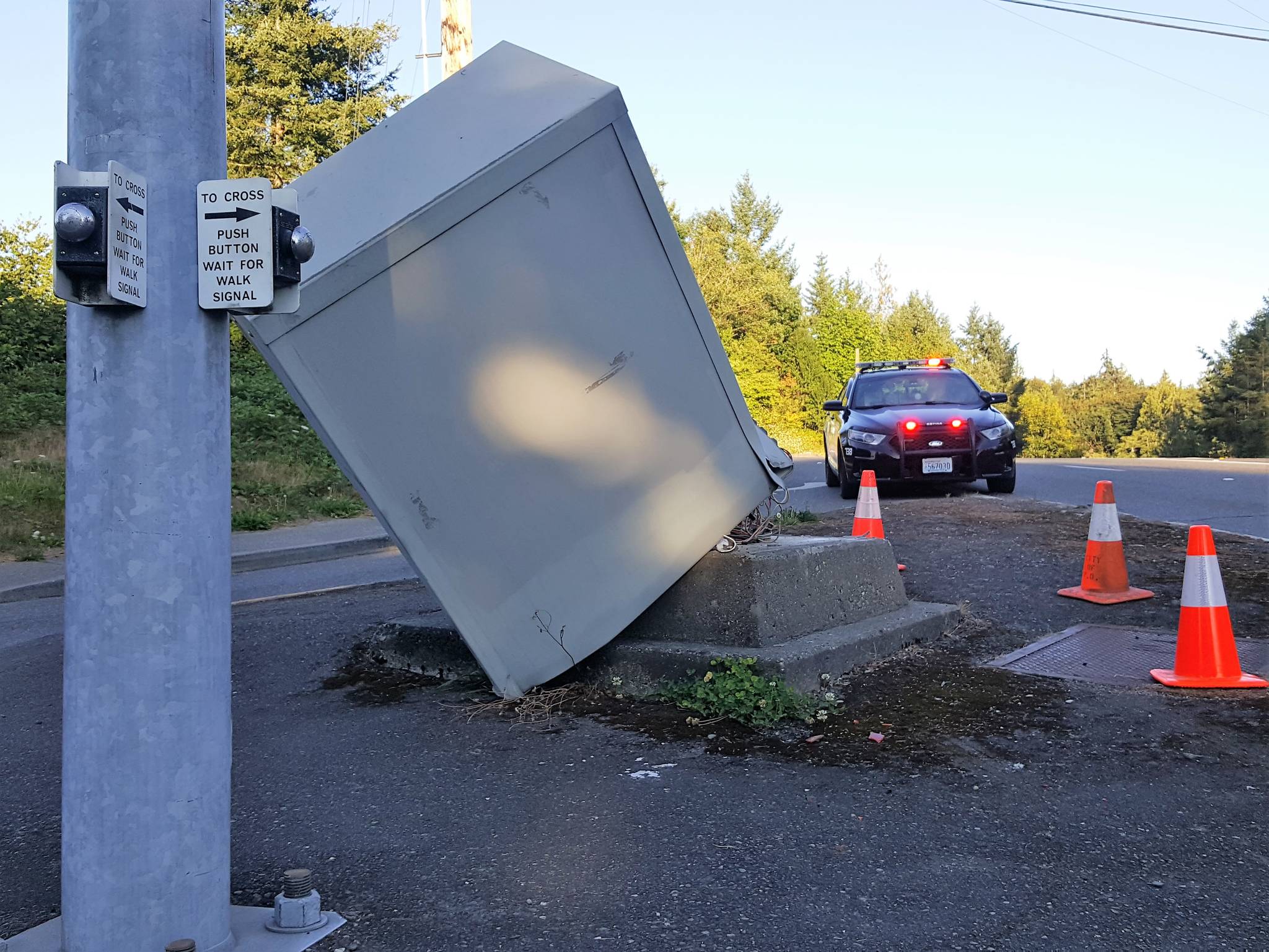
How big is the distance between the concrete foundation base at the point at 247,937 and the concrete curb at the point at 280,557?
6455 millimetres

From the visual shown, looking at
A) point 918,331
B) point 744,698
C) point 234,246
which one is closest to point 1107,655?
point 744,698

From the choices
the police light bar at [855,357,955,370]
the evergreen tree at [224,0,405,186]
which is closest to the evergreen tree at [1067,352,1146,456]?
the evergreen tree at [224,0,405,186]

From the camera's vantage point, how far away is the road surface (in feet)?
34.8

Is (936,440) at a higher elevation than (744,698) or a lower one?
higher

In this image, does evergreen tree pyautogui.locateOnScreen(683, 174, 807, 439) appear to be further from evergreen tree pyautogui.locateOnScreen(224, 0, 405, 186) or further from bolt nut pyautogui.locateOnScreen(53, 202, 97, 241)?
bolt nut pyautogui.locateOnScreen(53, 202, 97, 241)

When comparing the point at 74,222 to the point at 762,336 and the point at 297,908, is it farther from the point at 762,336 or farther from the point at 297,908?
the point at 762,336

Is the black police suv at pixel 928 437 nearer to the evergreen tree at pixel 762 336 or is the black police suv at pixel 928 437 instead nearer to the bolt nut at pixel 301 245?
the bolt nut at pixel 301 245

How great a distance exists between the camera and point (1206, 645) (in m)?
4.65

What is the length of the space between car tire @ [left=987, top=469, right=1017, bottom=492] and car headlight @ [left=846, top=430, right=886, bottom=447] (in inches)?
53.5

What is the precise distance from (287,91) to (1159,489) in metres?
25.1

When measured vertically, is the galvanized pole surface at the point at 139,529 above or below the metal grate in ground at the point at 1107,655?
above

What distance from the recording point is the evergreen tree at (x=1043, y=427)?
89562 mm

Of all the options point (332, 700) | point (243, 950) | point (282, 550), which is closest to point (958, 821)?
point (243, 950)

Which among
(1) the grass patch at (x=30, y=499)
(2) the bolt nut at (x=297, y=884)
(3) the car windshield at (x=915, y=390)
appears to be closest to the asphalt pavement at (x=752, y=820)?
(2) the bolt nut at (x=297, y=884)
